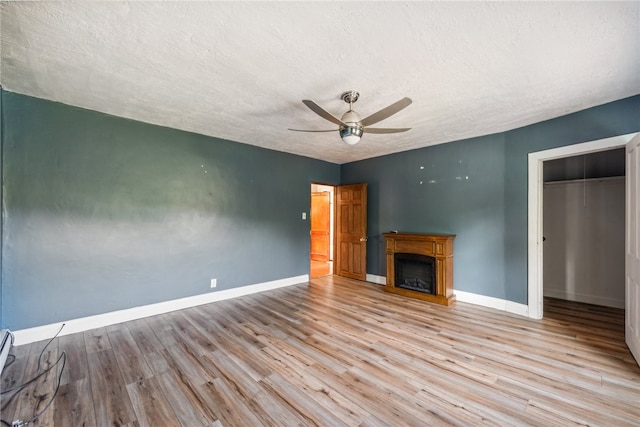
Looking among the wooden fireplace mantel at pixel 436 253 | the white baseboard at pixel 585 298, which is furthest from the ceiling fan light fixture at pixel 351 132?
the white baseboard at pixel 585 298

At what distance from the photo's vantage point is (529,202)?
354 cm

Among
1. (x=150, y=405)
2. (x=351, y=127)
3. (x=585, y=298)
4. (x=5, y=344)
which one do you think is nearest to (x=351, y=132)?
(x=351, y=127)

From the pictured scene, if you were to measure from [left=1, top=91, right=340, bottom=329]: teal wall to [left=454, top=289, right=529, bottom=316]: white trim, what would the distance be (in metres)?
3.34

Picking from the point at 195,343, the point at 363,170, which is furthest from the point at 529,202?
the point at 195,343

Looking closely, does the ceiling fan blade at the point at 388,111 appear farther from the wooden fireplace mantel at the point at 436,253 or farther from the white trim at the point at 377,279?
the white trim at the point at 377,279

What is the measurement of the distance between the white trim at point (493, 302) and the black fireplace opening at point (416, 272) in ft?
1.62

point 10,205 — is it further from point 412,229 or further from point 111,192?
point 412,229

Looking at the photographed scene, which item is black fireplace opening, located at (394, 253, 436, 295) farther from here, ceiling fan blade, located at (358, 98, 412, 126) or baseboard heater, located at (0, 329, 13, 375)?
baseboard heater, located at (0, 329, 13, 375)

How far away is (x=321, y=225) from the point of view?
8336 mm

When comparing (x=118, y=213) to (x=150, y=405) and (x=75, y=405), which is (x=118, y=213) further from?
(x=150, y=405)

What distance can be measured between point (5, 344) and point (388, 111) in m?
4.14

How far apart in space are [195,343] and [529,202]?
458cm

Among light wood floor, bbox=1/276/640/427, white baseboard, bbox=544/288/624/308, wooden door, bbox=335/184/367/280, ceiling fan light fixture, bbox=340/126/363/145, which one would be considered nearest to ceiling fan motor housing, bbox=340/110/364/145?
ceiling fan light fixture, bbox=340/126/363/145

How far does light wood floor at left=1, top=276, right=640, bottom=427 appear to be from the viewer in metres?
1.80
